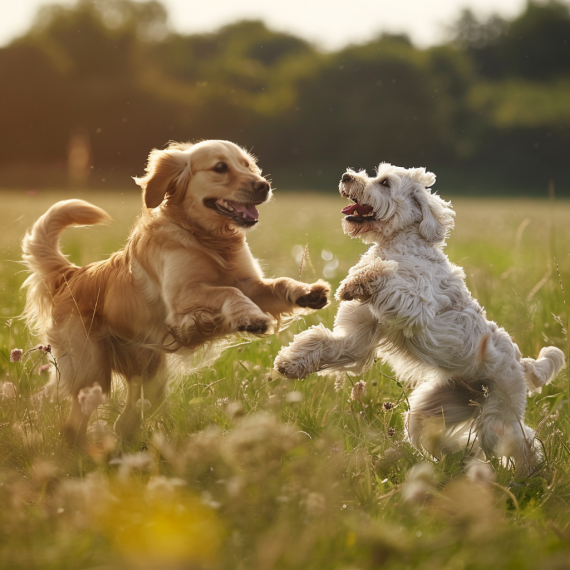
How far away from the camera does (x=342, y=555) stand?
2.02m

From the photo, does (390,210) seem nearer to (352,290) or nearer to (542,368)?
(352,290)

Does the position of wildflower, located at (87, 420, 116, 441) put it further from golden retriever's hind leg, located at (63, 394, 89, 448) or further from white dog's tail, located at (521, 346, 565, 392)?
white dog's tail, located at (521, 346, 565, 392)

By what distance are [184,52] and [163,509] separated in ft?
150

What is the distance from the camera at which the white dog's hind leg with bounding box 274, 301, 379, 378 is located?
3332mm

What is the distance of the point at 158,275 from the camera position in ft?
12.3

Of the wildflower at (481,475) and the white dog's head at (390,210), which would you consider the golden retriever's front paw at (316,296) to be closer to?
the white dog's head at (390,210)

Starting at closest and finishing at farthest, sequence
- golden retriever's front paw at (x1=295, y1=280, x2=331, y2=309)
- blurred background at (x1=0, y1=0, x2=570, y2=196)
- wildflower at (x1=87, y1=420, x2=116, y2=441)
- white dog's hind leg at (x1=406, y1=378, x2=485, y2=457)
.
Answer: wildflower at (x1=87, y1=420, x2=116, y2=441) < golden retriever's front paw at (x1=295, y1=280, x2=331, y2=309) < white dog's hind leg at (x1=406, y1=378, x2=485, y2=457) < blurred background at (x1=0, y1=0, x2=570, y2=196)

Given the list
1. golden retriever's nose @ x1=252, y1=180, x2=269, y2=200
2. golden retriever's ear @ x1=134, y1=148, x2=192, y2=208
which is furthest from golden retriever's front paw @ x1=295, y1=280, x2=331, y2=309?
golden retriever's ear @ x1=134, y1=148, x2=192, y2=208

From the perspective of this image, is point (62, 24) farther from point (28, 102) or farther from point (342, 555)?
point (342, 555)

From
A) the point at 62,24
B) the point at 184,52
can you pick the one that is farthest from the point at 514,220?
the point at 62,24

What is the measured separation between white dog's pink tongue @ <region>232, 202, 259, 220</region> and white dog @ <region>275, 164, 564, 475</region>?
0.54m

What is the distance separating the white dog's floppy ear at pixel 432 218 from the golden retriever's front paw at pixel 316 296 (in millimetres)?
683

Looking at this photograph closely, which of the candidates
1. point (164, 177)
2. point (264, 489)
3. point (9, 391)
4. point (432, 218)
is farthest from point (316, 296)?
point (9, 391)

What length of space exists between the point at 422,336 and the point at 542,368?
85 centimetres
